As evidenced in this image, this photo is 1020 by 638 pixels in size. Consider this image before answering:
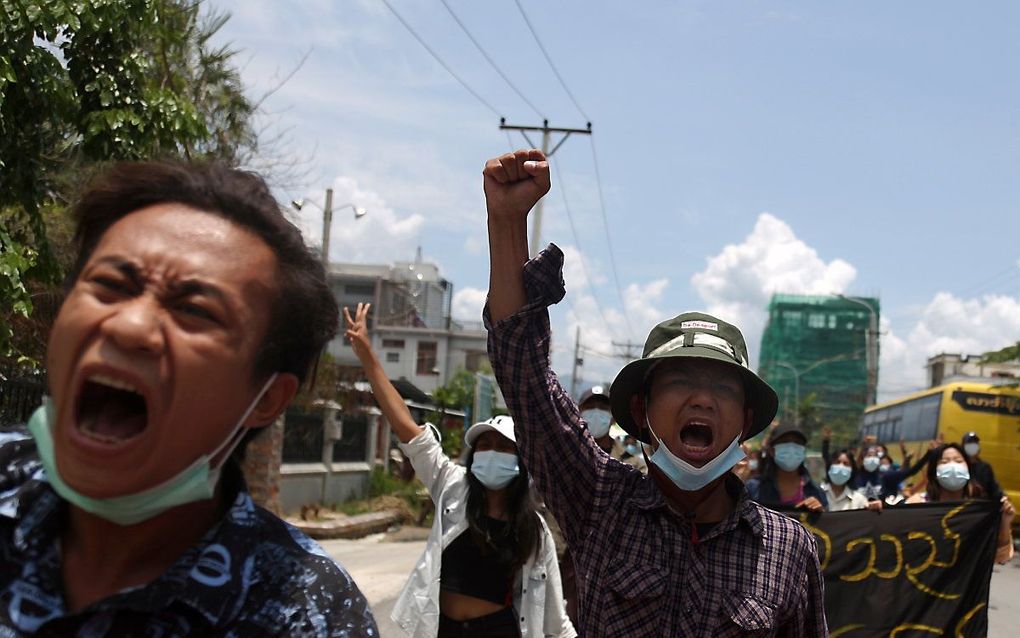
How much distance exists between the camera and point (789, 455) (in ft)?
→ 23.3

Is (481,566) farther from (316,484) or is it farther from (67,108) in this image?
(316,484)

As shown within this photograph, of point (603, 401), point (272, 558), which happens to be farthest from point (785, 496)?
point (272, 558)

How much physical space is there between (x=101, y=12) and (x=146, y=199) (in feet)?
17.4

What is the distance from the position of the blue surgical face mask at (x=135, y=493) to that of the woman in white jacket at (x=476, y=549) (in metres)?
2.67

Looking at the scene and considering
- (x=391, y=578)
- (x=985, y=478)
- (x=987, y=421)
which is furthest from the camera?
(x=987, y=421)

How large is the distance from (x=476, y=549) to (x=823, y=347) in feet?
349

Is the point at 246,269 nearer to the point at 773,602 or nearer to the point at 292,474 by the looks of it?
the point at 773,602

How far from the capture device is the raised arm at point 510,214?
2316 millimetres

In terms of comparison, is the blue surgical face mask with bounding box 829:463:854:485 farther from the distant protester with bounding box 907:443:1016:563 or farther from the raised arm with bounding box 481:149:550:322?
the raised arm with bounding box 481:149:550:322

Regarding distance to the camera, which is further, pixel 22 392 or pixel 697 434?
pixel 22 392

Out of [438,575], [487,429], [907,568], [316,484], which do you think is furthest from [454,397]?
[438,575]

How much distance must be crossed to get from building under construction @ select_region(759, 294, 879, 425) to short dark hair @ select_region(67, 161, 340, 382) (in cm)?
10109

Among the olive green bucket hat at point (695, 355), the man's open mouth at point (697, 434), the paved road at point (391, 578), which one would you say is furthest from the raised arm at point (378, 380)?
the paved road at point (391, 578)

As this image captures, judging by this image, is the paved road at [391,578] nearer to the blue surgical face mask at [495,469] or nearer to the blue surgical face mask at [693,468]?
the blue surgical face mask at [495,469]
